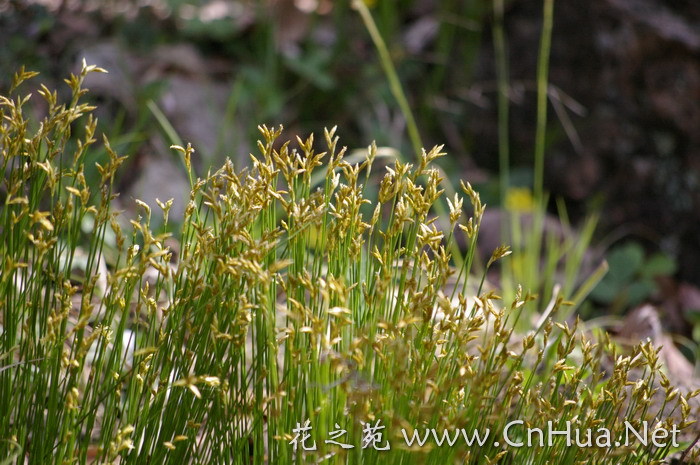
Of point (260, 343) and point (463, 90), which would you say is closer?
point (260, 343)

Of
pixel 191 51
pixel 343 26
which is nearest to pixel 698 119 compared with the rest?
pixel 343 26

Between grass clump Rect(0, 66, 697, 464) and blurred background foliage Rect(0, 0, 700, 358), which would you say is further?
blurred background foliage Rect(0, 0, 700, 358)

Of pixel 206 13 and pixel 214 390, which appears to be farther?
pixel 206 13

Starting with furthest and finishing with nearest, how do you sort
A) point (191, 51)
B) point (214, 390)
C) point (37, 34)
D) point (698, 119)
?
point (191, 51)
point (698, 119)
point (37, 34)
point (214, 390)

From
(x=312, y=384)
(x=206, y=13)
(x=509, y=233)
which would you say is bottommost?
(x=509, y=233)

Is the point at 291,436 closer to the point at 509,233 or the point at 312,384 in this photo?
the point at 312,384

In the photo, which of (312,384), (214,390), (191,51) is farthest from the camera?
(191,51)

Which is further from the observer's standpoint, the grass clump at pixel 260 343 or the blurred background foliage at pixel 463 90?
the blurred background foliage at pixel 463 90

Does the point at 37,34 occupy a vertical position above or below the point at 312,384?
above
